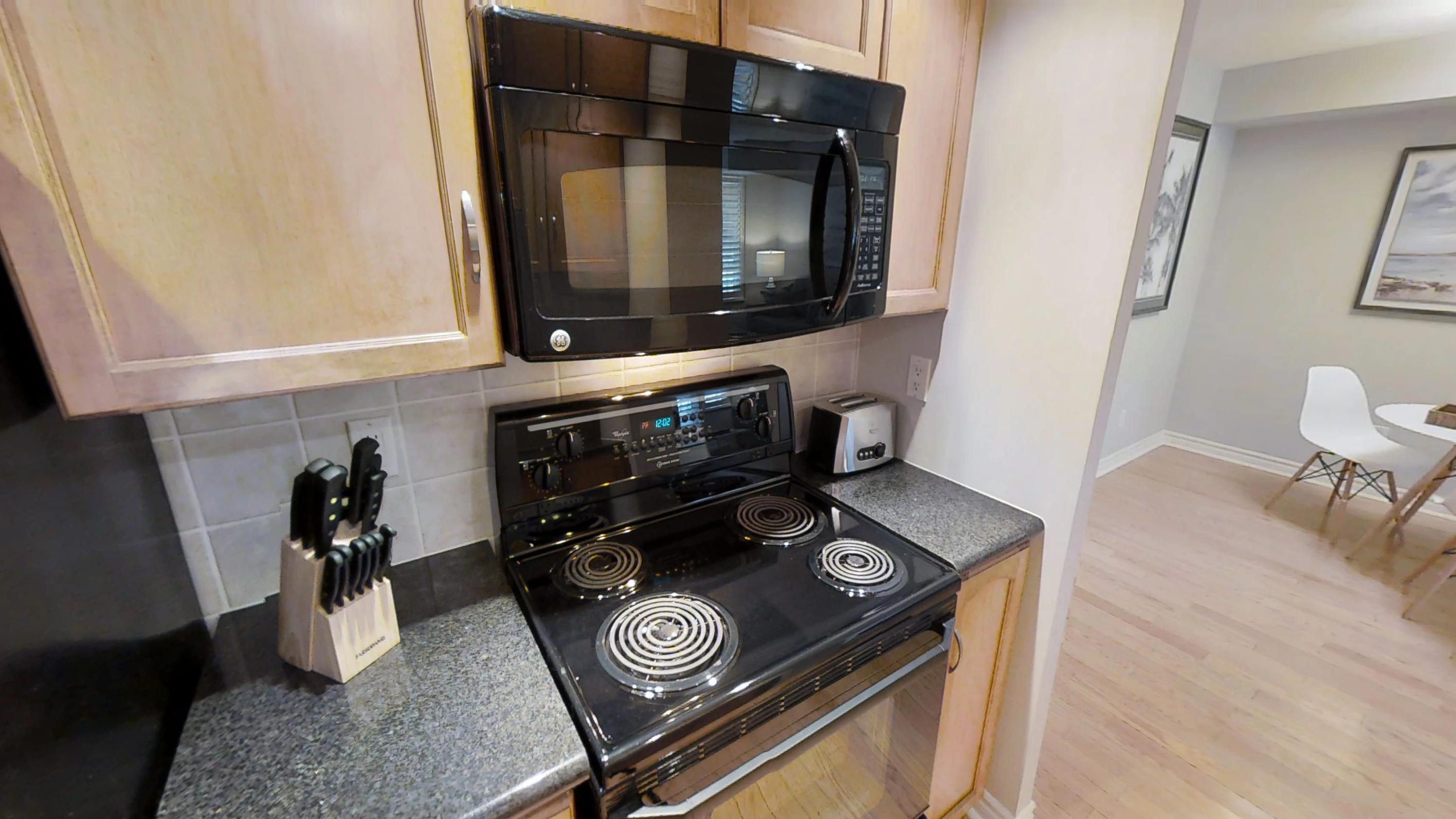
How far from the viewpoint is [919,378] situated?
4.81 ft

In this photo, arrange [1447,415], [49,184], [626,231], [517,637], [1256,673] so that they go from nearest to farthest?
[49,184]
[626,231]
[517,637]
[1256,673]
[1447,415]

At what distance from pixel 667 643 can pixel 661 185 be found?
68 cm

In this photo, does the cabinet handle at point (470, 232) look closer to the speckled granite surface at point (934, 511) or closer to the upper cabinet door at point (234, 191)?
the upper cabinet door at point (234, 191)

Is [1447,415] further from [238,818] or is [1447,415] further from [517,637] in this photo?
[238,818]

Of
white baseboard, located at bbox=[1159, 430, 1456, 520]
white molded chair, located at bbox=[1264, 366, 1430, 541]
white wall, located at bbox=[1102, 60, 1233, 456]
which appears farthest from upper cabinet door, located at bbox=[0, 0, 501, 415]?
white molded chair, located at bbox=[1264, 366, 1430, 541]

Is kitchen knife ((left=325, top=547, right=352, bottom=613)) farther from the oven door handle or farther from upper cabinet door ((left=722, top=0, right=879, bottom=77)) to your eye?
upper cabinet door ((left=722, top=0, right=879, bottom=77))

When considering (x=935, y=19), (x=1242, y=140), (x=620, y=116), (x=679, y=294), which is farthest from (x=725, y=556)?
(x=1242, y=140)

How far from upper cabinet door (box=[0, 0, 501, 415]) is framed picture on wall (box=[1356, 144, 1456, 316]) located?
483 centimetres

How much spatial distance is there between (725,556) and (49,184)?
3.25ft

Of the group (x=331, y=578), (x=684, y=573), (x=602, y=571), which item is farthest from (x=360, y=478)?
(x=684, y=573)

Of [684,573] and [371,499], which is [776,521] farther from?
[371,499]

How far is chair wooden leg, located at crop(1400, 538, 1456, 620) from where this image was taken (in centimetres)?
232

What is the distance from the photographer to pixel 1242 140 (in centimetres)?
365

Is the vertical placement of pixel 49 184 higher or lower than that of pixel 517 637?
higher
